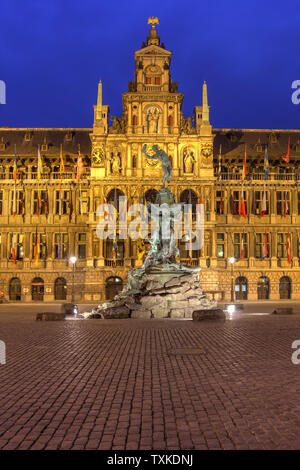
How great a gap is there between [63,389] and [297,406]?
400cm

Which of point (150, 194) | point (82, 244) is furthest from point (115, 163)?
point (82, 244)

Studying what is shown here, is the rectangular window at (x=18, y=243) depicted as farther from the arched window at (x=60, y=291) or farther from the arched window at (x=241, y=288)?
the arched window at (x=241, y=288)

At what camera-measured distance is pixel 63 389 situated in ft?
28.9

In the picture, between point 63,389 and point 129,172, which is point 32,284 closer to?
point 129,172

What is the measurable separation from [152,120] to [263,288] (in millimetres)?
22877

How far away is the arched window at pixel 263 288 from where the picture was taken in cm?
5619

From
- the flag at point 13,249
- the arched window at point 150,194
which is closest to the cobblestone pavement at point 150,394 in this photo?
the flag at point 13,249

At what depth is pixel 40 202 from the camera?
57062 mm

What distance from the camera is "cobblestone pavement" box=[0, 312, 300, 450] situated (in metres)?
6.21

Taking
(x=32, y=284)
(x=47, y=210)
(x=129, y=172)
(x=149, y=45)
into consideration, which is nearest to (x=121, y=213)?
Answer: (x=129, y=172)

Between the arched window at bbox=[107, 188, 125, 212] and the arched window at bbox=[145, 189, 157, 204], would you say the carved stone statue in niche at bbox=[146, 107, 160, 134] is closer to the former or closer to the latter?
the arched window at bbox=[145, 189, 157, 204]

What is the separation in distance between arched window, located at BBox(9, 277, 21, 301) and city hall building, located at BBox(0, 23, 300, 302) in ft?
0.37

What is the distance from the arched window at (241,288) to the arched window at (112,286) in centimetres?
1314
